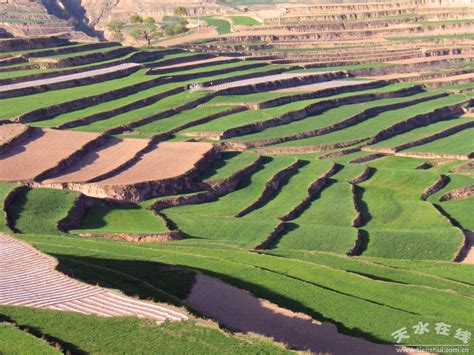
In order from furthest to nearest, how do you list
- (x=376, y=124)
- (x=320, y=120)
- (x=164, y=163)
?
(x=376, y=124) → (x=320, y=120) → (x=164, y=163)

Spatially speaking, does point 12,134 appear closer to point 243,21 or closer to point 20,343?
point 20,343

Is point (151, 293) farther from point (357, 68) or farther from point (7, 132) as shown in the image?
point (357, 68)

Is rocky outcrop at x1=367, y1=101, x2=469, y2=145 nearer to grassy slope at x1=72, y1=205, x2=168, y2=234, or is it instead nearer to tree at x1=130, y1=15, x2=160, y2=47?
grassy slope at x1=72, y1=205, x2=168, y2=234

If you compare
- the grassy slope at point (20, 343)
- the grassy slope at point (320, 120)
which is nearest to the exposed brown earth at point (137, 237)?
the grassy slope at point (20, 343)

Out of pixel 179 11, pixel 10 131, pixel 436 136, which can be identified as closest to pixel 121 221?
pixel 10 131

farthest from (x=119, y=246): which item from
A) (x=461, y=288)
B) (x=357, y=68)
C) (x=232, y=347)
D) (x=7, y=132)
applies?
(x=357, y=68)
